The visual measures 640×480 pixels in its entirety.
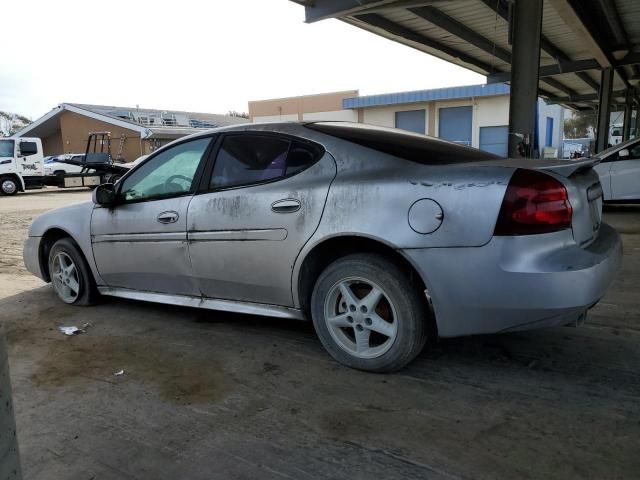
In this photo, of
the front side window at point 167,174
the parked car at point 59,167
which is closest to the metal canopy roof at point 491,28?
the front side window at point 167,174

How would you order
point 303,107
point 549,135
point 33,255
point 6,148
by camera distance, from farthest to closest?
point 303,107 → point 549,135 → point 6,148 → point 33,255

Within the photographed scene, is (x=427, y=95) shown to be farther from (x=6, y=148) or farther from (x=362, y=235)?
(x=362, y=235)

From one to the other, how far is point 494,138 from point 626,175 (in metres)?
24.1

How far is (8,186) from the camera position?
21047 millimetres

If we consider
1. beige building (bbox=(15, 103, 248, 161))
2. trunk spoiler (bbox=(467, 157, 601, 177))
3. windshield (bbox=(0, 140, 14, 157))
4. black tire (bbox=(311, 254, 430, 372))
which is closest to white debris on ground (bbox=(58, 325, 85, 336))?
black tire (bbox=(311, 254, 430, 372))

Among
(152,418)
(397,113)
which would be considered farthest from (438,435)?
(397,113)

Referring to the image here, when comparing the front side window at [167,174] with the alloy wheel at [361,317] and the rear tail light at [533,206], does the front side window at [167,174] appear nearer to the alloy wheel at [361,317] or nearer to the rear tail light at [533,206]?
the alloy wheel at [361,317]

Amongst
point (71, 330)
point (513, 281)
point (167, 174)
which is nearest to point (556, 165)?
point (513, 281)

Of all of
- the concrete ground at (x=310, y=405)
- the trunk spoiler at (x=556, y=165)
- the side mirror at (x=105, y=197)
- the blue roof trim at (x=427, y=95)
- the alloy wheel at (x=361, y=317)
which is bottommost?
the concrete ground at (x=310, y=405)

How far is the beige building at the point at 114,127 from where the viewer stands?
34594 mm

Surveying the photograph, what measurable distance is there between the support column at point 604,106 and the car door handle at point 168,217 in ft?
57.3

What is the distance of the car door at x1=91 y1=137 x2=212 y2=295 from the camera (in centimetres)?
379

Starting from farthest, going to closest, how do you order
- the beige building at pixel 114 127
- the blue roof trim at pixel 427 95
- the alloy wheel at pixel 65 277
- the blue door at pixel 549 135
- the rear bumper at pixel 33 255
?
1. the blue door at pixel 549 135
2. the beige building at pixel 114 127
3. the blue roof trim at pixel 427 95
4. the rear bumper at pixel 33 255
5. the alloy wheel at pixel 65 277

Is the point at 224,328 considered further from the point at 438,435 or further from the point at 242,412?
the point at 438,435
